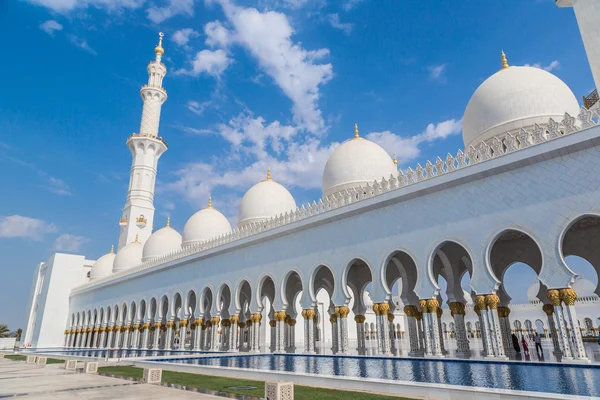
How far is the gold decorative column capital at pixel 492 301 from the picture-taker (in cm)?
982

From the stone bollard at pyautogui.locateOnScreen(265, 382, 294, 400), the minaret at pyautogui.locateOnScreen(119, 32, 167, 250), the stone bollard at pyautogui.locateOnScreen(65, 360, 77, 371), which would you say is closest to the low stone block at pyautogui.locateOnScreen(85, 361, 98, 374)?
the stone bollard at pyautogui.locateOnScreen(65, 360, 77, 371)

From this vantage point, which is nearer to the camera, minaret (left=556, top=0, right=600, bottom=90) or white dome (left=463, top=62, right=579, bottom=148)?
minaret (left=556, top=0, right=600, bottom=90)

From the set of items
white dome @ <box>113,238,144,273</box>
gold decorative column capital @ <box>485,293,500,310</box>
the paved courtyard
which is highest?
white dome @ <box>113,238,144,273</box>

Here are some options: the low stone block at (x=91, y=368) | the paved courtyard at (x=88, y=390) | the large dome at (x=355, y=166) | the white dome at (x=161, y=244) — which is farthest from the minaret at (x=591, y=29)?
the white dome at (x=161, y=244)

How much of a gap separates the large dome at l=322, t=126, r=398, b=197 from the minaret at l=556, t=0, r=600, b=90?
7572 mm

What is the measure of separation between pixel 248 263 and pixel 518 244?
10.4m

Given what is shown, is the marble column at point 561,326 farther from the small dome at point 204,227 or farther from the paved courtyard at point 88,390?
the small dome at point 204,227

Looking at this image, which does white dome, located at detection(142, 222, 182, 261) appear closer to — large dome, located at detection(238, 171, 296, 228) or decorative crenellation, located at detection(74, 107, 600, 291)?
large dome, located at detection(238, 171, 296, 228)

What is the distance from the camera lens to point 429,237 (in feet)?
37.3

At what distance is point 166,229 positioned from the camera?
27.4 meters

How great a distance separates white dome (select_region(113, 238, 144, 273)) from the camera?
29141 millimetres

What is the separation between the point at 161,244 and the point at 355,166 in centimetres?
1546

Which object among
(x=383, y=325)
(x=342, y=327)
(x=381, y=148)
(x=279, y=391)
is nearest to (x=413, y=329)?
(x=383, y=325)

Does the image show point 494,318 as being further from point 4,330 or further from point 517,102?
point 4,330
